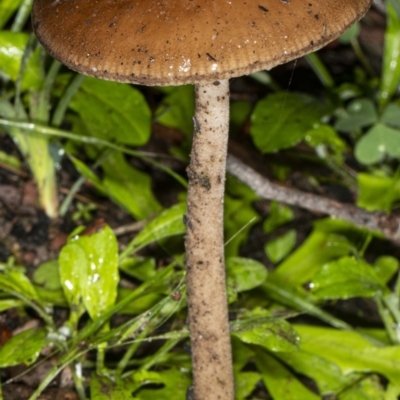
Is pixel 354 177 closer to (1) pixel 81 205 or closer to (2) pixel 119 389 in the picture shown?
(1) pixel 81 205

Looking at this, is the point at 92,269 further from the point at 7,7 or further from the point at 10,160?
the point at 7,7

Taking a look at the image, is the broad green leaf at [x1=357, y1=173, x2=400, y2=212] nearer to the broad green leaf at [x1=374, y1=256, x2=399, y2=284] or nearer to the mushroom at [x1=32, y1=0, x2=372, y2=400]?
the broad green leaf at [x1=374, y1=256, x2=399, y2=284]

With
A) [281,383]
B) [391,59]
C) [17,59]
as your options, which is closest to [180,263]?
[281,383]

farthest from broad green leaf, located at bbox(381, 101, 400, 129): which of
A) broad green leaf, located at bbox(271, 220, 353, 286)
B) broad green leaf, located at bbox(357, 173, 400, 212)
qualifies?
broad green leaf, located at bbox(271, 220, 353, 286)

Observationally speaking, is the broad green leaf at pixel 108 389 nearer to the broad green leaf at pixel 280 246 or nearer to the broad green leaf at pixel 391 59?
the broad green leaf at pixel 280 246

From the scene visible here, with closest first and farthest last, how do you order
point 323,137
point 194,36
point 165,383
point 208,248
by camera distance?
point 194,36 < point 208,248 < point 165,383 < point 323,137

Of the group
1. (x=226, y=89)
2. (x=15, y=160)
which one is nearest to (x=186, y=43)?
(x=226, y=89)
